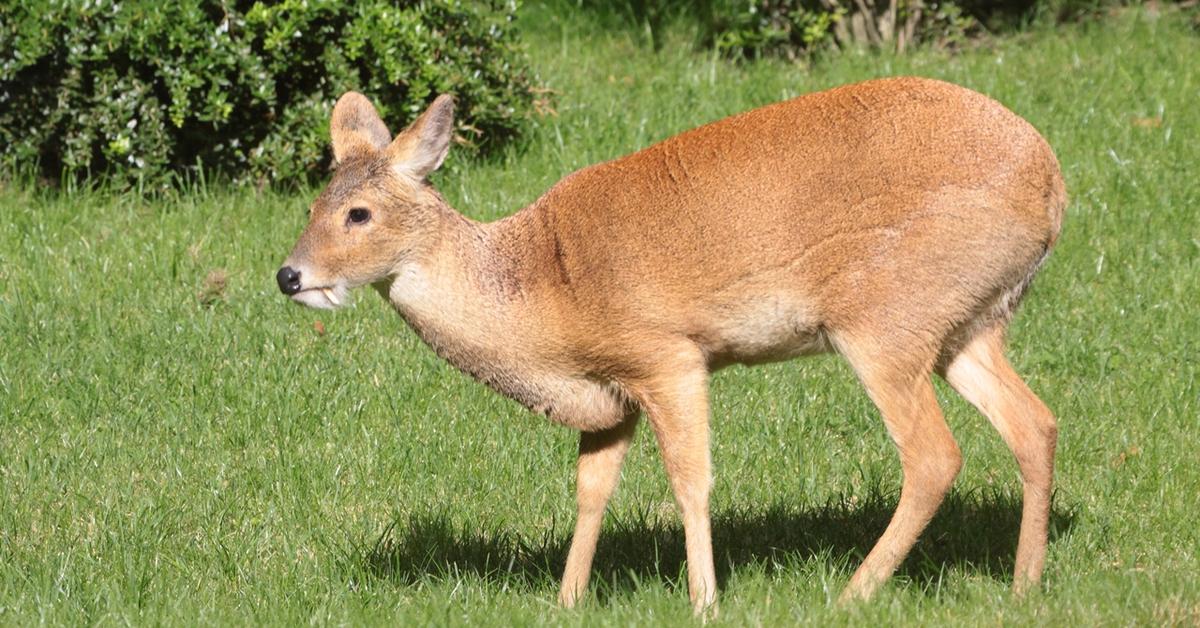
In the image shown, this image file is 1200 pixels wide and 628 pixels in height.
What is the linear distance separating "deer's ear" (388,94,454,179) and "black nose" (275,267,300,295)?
0.48 meters

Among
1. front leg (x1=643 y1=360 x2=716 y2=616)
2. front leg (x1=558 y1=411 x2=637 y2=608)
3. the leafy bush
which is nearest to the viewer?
front leg (x1=643 y1=360 x2=716 y2=616)

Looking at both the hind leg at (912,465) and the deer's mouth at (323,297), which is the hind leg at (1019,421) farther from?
the deer's mouth at (323,297)

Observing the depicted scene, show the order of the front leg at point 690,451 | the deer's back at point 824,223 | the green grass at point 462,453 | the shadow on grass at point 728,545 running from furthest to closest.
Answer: the shadow on grass at point 728,545 < the green grass at point 462,453 < the front leg at point 690,451 < the deer's back at point 824,223

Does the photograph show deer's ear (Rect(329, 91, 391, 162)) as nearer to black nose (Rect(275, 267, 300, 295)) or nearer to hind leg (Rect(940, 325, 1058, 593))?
black nose (Rect(275, 267, 300, 295))

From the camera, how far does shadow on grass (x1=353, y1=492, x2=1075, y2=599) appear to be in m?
5.73

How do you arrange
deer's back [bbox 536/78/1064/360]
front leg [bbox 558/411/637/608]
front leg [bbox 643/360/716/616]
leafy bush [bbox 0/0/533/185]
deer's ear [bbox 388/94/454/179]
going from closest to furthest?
deer's back [bbox 536/78/1064/360]
front leg [bbox 643/360/716/616]
deer's ear [bbox 388/94/454/179]
front leg [bbox 558/411/637/608]
leafy bush [bbox 0/0/533/185]

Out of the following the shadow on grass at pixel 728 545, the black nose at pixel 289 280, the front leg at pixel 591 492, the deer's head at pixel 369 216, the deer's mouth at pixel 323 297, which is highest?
the deer's head at pixel 369 216

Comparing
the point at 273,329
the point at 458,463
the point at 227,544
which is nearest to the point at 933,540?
the point at 458,463

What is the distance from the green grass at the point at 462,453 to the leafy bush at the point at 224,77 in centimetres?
27

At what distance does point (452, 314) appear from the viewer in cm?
526

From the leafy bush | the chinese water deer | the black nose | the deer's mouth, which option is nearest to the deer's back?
the chinese water deer

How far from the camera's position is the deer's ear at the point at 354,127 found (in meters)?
5.50

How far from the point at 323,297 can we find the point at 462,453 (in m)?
1.50

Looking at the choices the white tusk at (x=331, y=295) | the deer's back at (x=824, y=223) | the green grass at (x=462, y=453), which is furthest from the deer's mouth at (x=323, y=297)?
the green grass at (x=462, y=453)
